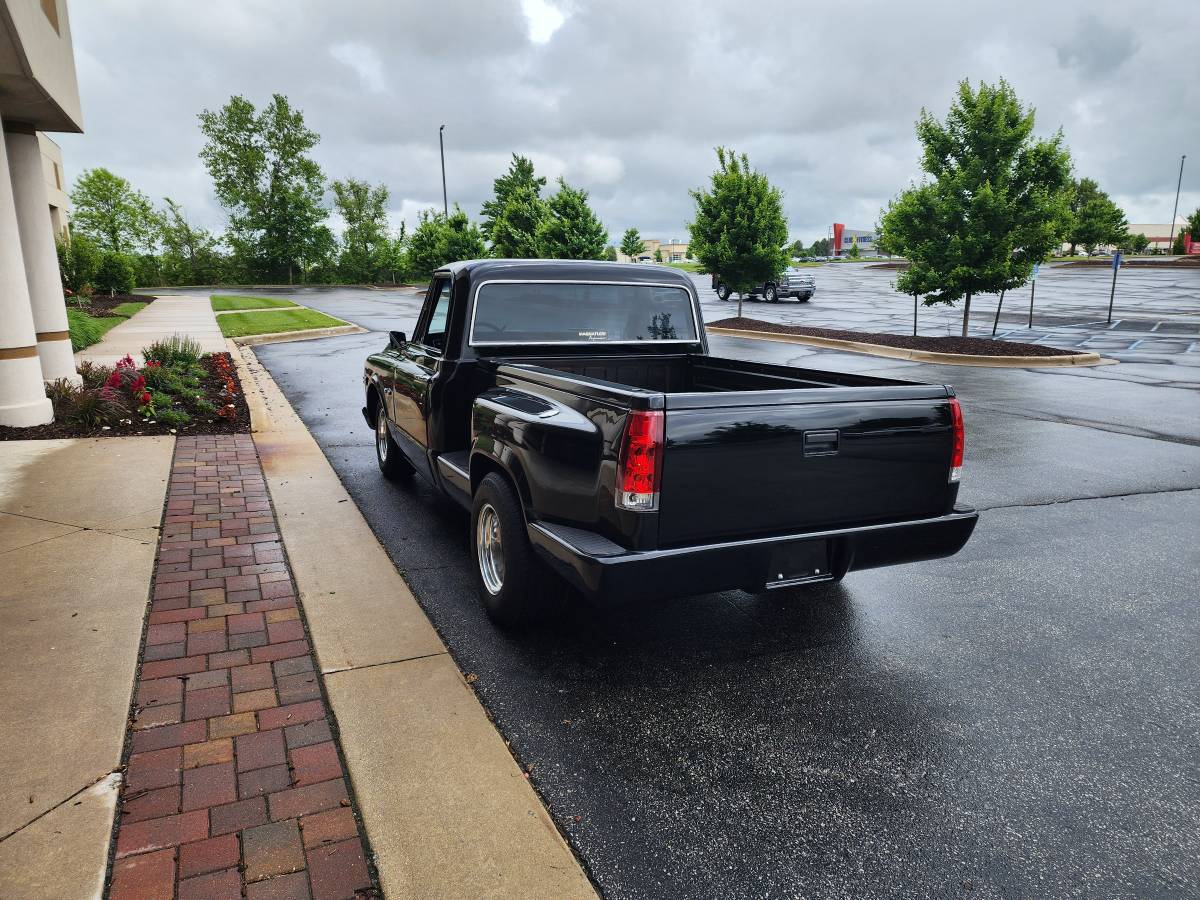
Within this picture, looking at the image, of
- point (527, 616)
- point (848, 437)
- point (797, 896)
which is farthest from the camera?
point (527, 616)

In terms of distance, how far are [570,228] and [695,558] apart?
28.3 m

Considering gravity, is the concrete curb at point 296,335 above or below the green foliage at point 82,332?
below

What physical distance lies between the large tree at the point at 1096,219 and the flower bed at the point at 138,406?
58101 millimetres

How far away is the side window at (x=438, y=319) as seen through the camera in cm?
567

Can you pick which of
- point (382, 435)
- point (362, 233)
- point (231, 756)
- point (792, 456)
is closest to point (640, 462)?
point (792, 456)

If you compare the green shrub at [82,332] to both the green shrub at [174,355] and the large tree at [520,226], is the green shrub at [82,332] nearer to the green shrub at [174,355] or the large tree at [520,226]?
the green shrub at [174,355]

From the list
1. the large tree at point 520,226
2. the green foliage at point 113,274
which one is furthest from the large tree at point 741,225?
the green foliage at point 113,274

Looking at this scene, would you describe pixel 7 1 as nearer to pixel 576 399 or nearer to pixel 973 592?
pixel 576 399

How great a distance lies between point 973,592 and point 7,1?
28.2 ft

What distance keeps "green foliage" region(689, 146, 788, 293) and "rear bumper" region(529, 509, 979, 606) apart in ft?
66.7

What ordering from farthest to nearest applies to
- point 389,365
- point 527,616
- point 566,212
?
1. point 566,212
2. point 389,365
3. point 527,616

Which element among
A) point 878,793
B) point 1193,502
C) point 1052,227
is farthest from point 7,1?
point 1052,227

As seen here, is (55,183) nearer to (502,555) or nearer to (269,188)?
(269,188)

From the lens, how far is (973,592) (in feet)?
15.2
